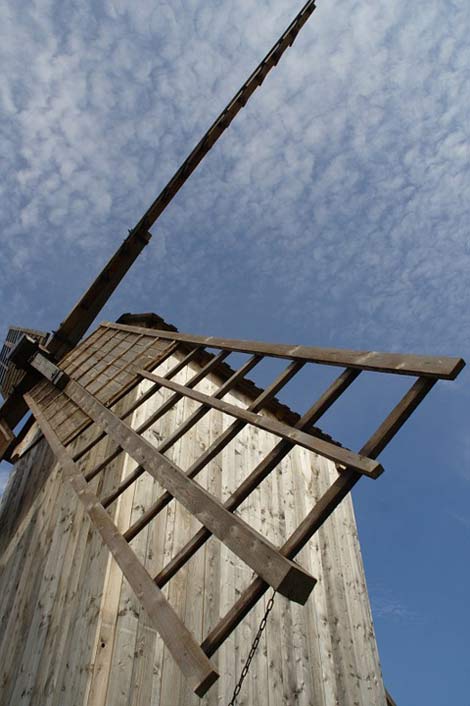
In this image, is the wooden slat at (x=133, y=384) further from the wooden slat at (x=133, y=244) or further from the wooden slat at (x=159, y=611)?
the wooden slat at (x=133, y=244)

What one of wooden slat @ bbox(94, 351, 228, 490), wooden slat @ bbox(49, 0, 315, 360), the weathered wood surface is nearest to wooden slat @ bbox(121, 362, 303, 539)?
wooden slat @ bbox(94, 351, 228, 490)

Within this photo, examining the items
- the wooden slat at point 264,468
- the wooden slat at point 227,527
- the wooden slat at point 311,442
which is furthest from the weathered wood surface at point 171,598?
the wooden slat at point 311,442

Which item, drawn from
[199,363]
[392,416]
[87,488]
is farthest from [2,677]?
[392,416]

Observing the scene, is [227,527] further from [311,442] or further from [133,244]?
[133,244]

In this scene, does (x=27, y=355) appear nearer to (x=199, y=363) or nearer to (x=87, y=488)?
(x=199, y=363)

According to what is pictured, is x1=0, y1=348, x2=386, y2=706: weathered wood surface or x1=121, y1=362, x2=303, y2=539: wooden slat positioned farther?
x1=0, y1=348, x2=386, y2=706: weathered wood surface

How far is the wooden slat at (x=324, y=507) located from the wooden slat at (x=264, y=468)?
1.03 feet

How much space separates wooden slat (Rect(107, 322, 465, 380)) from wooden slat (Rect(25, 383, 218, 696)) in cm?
134

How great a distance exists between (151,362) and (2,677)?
3118 millimetres

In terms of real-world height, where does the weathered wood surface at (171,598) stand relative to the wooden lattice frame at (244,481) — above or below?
below

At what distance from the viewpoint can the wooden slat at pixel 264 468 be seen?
2.09 metres

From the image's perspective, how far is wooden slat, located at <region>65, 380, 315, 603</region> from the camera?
1674mm

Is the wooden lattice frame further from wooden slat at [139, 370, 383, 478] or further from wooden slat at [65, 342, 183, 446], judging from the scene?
wooden slat at [65, 342, 183, 446]

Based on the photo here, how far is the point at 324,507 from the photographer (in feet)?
6.14
